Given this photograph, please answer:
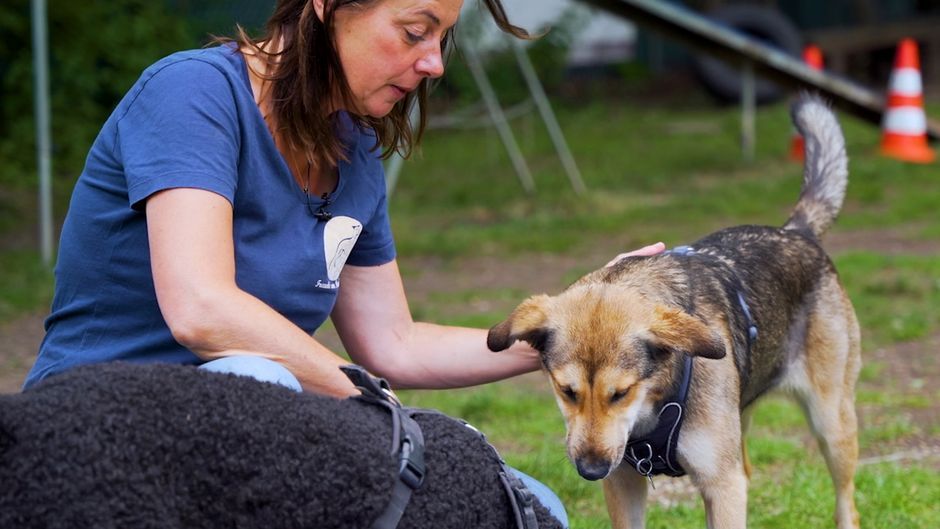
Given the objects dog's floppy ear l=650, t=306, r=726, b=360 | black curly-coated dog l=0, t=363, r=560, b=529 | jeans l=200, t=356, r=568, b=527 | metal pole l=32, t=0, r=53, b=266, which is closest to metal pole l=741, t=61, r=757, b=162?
metal pole l=32, t=0, r=53, b=266

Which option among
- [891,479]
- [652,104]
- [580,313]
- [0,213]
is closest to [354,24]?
[580,313]

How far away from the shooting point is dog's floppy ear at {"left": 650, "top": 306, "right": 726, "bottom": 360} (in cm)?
299

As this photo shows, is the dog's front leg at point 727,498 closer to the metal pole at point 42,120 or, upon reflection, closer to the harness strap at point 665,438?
the harness strap at point 665,438

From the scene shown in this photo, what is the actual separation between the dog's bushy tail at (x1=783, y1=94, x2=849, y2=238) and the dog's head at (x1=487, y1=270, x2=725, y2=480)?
54.8 inches

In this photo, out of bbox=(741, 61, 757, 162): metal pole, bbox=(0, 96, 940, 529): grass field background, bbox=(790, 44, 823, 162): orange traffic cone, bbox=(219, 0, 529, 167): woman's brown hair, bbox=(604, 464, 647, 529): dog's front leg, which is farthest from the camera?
bbox=(790, 44, 823, 162): orange traffic cone

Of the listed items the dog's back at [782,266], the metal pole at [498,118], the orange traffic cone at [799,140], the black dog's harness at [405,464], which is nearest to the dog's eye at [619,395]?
the dog's back at [782,266]

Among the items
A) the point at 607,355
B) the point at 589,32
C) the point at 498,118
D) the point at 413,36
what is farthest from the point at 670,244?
the point at 589,32

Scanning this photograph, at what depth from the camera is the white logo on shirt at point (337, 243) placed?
9.72 ft

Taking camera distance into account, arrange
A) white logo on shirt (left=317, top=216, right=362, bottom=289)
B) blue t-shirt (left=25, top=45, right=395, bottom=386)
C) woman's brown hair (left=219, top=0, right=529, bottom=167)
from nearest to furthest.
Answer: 1. blue t-shirt (left=25, top=45, right=395, bottom=386)
2. woman's brown hair (left=219, top=0, right=529, bottom=167)
3. white logo on shirt (left=317, top=216, right=362, bottom=289)

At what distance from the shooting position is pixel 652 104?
17.5m

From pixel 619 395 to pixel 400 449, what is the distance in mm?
983

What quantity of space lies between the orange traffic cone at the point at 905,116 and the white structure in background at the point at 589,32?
673cm

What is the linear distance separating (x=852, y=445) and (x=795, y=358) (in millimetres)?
348

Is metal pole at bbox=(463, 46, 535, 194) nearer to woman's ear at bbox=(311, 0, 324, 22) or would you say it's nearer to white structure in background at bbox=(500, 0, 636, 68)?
white structure in background at bbox=(500, 0, 636, 68)
